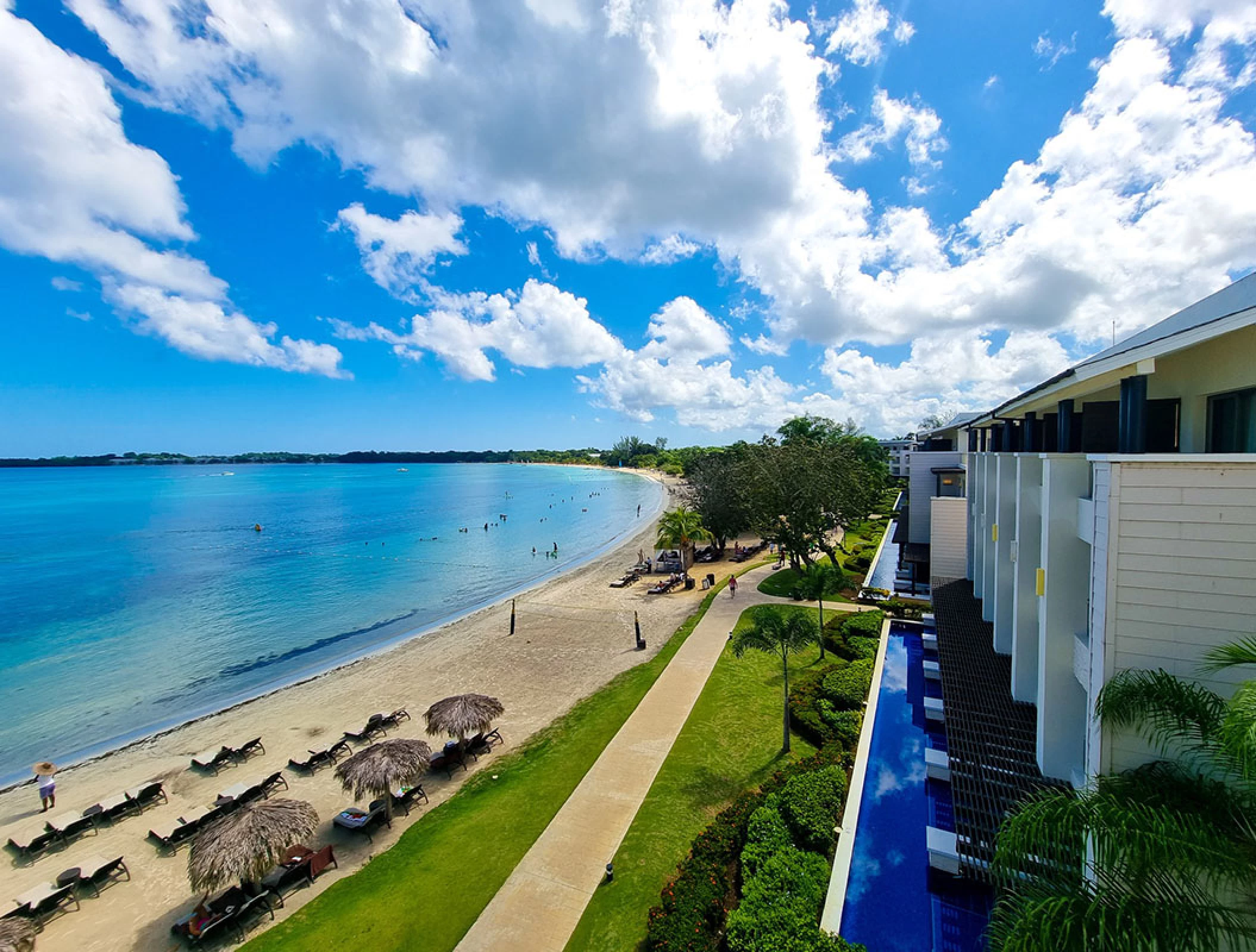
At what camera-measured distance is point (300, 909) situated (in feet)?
34.2

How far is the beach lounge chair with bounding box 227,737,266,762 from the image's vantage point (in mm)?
17375

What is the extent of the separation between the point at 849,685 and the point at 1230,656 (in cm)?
1179

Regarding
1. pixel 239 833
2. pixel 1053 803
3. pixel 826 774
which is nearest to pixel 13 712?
pixel 239 833

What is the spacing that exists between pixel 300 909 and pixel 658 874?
7.04 meters

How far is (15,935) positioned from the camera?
942 centimetres

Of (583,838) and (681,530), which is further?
(681,530)

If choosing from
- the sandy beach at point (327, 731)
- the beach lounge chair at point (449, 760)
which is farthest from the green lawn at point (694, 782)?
the beach lounge chair at point (449, 760)

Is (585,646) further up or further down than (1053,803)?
further down

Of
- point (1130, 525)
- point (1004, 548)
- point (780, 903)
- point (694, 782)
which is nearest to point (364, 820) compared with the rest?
point (694, 782)

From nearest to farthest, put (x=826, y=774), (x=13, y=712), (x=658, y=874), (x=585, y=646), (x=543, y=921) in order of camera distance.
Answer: (x=543, y=921), (x=658, y=874), (x=826, y=774), (x=13, y=712), (x=585, y=646)

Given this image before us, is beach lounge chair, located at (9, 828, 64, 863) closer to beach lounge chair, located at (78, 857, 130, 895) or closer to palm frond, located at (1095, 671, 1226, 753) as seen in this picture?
beach lounge chair, located at (78, 857, 130, 895)

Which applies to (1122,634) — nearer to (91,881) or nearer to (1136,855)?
(1136,855)

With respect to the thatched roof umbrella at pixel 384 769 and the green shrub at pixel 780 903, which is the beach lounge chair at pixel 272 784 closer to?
the thatched roof umbrella at pixel 384 769

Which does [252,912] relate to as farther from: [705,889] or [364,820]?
[705,889]
